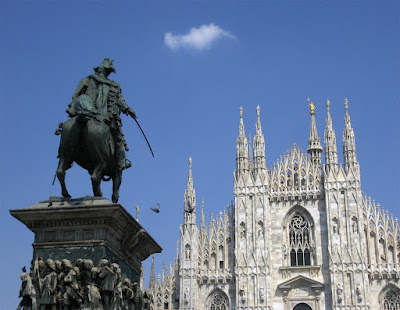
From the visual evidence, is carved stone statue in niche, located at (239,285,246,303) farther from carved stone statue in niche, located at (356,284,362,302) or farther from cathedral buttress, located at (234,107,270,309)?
carved stone statue in niche, located at (356,284,362,302)

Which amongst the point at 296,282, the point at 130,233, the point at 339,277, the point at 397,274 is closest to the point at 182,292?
the point at 296,282

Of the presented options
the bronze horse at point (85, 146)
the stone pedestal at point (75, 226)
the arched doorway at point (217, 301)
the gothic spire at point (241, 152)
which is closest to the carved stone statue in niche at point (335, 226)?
the gothic spire at point (241, 152)

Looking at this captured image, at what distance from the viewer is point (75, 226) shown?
23.9 ft

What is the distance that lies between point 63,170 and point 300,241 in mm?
31557

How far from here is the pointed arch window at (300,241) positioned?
37.4 m

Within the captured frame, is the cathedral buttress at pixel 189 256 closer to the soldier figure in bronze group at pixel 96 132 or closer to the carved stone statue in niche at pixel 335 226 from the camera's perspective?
the carved stone statue in niche at pixel 335 226

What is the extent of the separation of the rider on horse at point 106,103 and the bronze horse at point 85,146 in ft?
0.46

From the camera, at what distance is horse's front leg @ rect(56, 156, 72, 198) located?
302 inches

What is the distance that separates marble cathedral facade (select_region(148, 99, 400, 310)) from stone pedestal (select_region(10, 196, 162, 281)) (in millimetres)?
30353

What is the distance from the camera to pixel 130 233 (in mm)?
7762

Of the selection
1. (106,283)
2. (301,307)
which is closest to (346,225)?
(301,307)

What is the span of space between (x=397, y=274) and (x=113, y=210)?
104ft

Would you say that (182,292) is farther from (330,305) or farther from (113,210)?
(113,210)

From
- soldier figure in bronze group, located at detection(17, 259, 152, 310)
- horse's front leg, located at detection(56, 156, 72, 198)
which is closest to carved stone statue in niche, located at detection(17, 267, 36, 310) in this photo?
soldier figure in bronze group, located at detection(17, 259, 152, 310)
